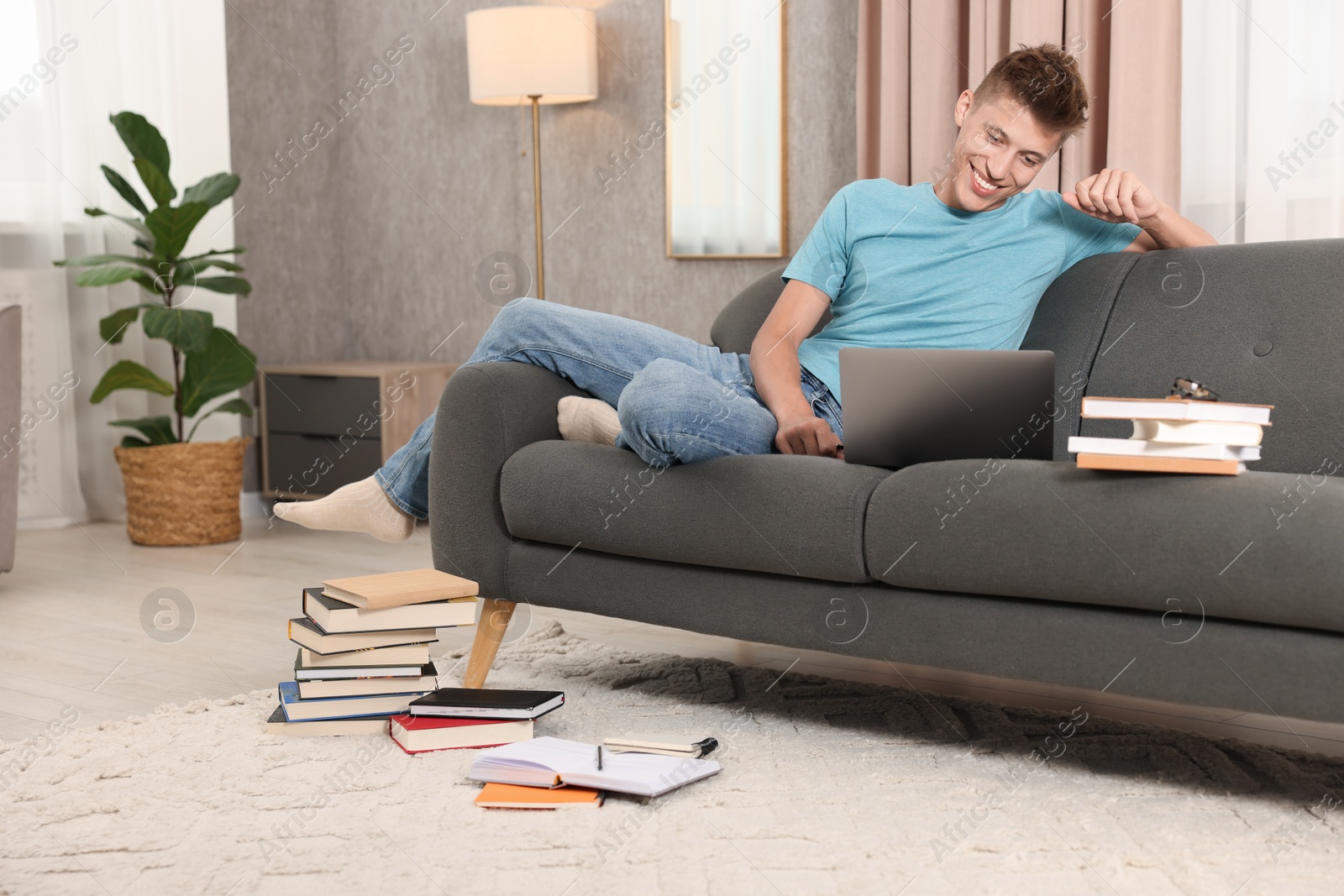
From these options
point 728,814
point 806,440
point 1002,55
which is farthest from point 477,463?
point 1002,55

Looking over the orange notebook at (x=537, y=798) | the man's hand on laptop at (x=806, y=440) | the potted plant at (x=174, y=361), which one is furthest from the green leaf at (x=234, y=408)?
the orange notebook at (x=537, y=798)

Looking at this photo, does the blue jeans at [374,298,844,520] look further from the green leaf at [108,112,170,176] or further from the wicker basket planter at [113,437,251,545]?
the green leaf at [108,112,170,176]

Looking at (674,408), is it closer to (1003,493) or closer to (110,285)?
(1003,493)

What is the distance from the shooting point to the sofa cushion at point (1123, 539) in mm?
1386

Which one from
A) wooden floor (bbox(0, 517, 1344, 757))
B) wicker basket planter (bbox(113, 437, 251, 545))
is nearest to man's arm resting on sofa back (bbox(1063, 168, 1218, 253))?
wooden floor (bbox(0, 517, 1344, 757))

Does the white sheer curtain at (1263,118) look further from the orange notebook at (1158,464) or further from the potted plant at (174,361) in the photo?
the potted plant at (174,361)

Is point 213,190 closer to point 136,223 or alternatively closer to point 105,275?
point 136,223

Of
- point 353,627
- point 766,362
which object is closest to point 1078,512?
point 766,362

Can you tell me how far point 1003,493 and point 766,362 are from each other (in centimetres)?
62

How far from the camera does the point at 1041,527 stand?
1.54 m

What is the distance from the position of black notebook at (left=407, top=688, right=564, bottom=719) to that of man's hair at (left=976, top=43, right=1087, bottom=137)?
1.24 m

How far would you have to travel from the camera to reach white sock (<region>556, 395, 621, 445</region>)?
2.09 meters

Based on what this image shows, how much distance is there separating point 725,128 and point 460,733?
7.79ft

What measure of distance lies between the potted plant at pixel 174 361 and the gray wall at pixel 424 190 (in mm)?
512
